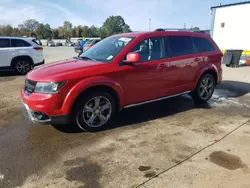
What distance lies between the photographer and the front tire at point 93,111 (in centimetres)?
401

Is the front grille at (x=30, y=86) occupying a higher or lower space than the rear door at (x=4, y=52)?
lower

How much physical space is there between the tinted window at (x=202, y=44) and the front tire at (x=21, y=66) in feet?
24.7

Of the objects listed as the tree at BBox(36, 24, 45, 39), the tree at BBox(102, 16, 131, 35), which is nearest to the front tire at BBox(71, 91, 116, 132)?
the tree at BBox(36, 24, 45, 39)

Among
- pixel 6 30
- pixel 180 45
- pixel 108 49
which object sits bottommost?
pixel 108 49

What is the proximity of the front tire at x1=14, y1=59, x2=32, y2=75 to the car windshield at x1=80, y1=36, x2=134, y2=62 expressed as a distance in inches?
247

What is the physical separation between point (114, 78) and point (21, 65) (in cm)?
746

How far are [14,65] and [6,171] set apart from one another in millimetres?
8103

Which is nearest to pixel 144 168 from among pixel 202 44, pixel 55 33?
pixel 202 44

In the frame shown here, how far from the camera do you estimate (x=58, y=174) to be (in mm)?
2990

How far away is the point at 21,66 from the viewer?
1030 cm

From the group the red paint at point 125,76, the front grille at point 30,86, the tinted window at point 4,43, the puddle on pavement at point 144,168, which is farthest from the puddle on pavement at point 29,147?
the tinted window at point 4,43

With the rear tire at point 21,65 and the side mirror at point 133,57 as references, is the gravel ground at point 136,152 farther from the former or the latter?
the rear tire at point 21,65

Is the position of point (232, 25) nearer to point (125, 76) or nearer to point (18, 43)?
point (18, 43)

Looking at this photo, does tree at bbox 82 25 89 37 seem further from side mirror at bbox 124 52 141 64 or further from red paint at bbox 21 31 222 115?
side mirror at bbox 124 52 141 64
